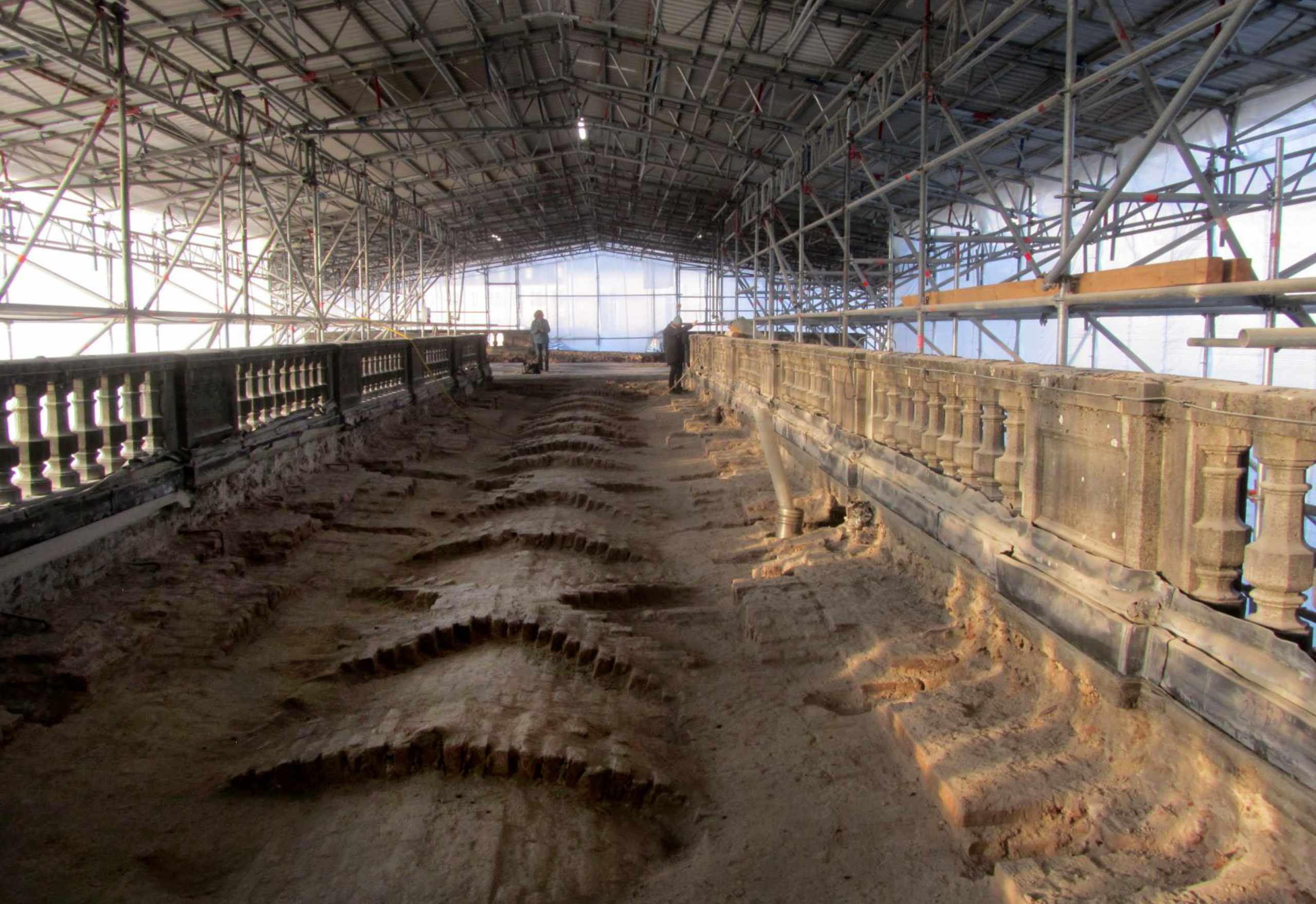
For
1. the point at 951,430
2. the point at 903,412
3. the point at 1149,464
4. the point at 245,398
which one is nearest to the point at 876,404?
the point at 903,412

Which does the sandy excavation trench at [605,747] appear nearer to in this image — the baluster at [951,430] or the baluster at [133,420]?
Answer: the baluster at [951,430]

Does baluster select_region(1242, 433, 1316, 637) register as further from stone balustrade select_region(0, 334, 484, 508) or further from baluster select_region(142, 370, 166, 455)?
baluster select_region(142, 370, 166, 455)

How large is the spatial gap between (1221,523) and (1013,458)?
4.46 feet

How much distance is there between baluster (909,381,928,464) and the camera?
537 centimetres

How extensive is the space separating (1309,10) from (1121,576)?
985 cm

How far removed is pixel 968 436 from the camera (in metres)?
4.64

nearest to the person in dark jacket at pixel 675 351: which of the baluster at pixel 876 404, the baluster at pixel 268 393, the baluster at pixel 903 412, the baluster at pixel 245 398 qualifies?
the baluster at pixel 268 393

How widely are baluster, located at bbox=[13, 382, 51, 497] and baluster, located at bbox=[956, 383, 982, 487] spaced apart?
5.06m

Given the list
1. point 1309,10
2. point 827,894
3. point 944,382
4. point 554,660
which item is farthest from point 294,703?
point 1309,10

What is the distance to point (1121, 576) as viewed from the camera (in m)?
3.14

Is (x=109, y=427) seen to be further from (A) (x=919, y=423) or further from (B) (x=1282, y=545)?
(B) (x=1282, y=545)

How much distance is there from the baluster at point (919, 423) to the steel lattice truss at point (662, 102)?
7.78 feet

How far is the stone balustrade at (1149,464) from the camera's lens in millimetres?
2572

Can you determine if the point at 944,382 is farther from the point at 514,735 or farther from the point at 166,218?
the point at 166,218
